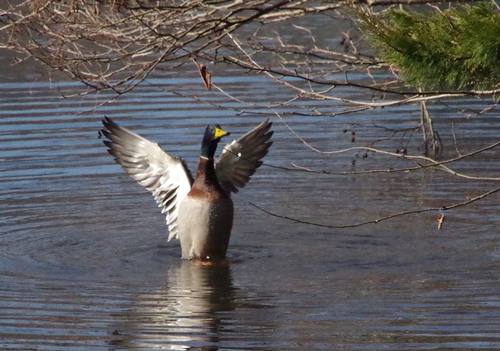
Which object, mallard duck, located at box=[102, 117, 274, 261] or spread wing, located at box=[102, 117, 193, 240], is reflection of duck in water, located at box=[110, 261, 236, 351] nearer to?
mallard duck, located at box=[102, 117, 274, 261]

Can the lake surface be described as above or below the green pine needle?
below

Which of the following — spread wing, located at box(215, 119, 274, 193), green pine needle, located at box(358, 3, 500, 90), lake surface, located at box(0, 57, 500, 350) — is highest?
green pine needle, located at box(358, 3, 500, 90)

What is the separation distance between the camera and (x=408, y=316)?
24.3ft

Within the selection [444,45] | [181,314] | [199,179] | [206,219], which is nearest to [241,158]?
[199,179]

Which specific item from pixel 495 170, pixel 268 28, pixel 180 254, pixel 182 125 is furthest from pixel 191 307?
pixel 268 28

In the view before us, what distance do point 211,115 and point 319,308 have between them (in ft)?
25.9

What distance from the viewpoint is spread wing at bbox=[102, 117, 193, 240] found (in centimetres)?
1022

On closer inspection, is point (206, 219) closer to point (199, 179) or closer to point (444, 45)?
point (199, 179)

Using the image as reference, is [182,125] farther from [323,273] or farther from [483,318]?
[483,318]

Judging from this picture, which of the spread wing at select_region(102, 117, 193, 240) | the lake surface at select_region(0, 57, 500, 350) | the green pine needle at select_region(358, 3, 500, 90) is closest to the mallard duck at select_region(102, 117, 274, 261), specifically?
the spread wing at select_region(102, 117, 193, 240)

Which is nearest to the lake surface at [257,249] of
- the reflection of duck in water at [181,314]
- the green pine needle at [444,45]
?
the reflection of duck in water at [181,314]

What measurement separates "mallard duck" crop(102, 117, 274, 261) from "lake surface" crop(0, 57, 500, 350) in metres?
0.24

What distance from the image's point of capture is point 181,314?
770cm

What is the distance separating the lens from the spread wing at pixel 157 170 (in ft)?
33.5
